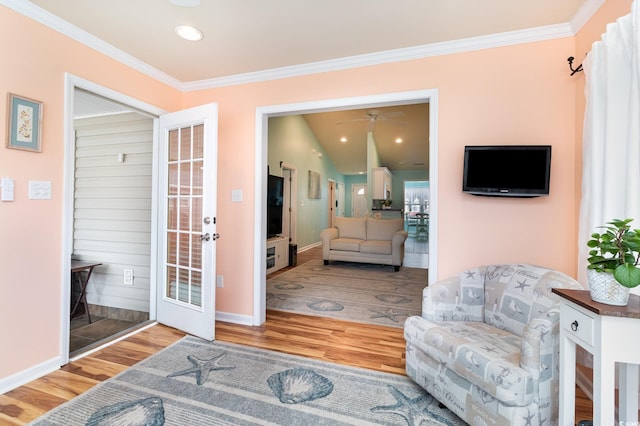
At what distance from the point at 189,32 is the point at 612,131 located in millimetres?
2830

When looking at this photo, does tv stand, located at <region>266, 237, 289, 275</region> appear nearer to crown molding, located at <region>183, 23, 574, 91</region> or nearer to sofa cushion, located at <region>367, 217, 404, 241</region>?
sofa cushion, located at <region>367, 217, 404, 241</region>

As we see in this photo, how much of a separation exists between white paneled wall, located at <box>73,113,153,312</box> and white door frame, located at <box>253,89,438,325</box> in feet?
4.17

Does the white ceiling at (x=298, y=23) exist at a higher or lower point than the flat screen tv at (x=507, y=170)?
higher

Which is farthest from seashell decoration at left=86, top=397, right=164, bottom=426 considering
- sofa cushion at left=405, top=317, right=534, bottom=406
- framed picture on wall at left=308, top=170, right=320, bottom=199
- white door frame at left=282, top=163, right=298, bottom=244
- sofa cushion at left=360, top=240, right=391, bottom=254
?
framed picture on wall at left=308, top=170, right=320, bottom=199

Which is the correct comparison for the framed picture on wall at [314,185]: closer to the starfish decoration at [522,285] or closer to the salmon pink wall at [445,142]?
the salmon pink wall at [445,142]

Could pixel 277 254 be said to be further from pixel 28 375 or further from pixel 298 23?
pixel 298 23

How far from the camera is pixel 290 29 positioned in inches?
87.0

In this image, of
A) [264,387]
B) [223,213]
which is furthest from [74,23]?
[264,387]

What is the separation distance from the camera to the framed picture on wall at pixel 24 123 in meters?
1.90

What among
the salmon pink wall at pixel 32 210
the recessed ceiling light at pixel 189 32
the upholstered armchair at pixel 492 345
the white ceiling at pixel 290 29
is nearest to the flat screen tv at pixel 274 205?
the white ceiling at pixel 290 29

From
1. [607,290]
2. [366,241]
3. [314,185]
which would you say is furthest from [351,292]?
[314,185]

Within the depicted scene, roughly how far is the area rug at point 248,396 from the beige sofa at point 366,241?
3.48 metres

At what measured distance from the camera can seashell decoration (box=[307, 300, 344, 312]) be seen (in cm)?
341

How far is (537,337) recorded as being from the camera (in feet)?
4.40
